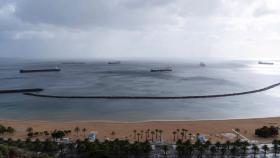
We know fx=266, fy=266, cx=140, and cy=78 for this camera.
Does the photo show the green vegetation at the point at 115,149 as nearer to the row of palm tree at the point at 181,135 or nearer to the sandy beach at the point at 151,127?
the sandy beach at the point at 151,127

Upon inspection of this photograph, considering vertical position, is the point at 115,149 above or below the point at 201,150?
above

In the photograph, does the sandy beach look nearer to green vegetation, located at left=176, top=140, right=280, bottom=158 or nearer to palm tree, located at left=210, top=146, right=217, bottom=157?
green vegetation, located at left=176, top=140, right=280, bottom=158

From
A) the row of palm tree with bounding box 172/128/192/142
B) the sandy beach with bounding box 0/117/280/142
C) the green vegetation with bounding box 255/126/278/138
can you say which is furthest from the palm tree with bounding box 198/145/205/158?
the green vegetation with bounding box 255/126/278/138

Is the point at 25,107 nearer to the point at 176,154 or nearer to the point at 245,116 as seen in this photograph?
the point at 176,154

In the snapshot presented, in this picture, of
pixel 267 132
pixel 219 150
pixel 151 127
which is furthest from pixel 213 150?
pixel 151 127

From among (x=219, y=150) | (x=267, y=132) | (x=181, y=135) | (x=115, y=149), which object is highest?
(x=115, y=149)

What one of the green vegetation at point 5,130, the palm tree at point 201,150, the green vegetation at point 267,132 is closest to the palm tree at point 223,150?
the palm tree at point 201,150

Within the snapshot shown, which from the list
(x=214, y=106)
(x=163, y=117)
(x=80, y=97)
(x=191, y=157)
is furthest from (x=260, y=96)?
(x=191, y=157)

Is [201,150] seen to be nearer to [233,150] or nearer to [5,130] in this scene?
[233,150]
